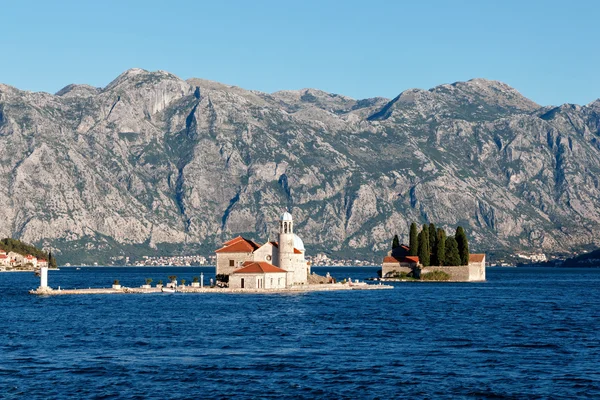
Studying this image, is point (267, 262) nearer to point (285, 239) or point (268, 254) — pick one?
point (268, 254)

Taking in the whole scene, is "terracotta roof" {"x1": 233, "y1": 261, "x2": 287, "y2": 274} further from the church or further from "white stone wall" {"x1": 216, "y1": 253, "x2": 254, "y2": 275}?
"white stone wall" {"x1": 216, "y1": 253, "x2": 254, "y2": 275}

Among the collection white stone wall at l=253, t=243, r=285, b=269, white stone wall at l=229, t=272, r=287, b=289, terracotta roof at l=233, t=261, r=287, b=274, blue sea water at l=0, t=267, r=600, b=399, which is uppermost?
white stone wall at l=253, t=243, r=285, b=269

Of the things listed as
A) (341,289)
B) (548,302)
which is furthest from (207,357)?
(341,289)

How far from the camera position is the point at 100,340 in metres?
84.8

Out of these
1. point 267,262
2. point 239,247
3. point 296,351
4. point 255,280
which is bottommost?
point 296,351

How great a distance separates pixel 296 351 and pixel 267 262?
85597 mm

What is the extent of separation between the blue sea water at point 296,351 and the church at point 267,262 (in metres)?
25.0

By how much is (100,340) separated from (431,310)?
49.7 meters

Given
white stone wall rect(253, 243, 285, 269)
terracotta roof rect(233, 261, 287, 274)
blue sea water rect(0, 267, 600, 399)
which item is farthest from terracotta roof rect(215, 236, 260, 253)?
blue sea water rect(0, 267, 600, 399)

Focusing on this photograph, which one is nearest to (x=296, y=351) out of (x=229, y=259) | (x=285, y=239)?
(x=285, y=239)

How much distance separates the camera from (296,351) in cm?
7756

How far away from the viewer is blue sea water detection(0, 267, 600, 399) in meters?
60.6

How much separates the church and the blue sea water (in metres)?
25.0

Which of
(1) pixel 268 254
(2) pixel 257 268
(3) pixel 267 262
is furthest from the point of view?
(1) pixel 268 254
